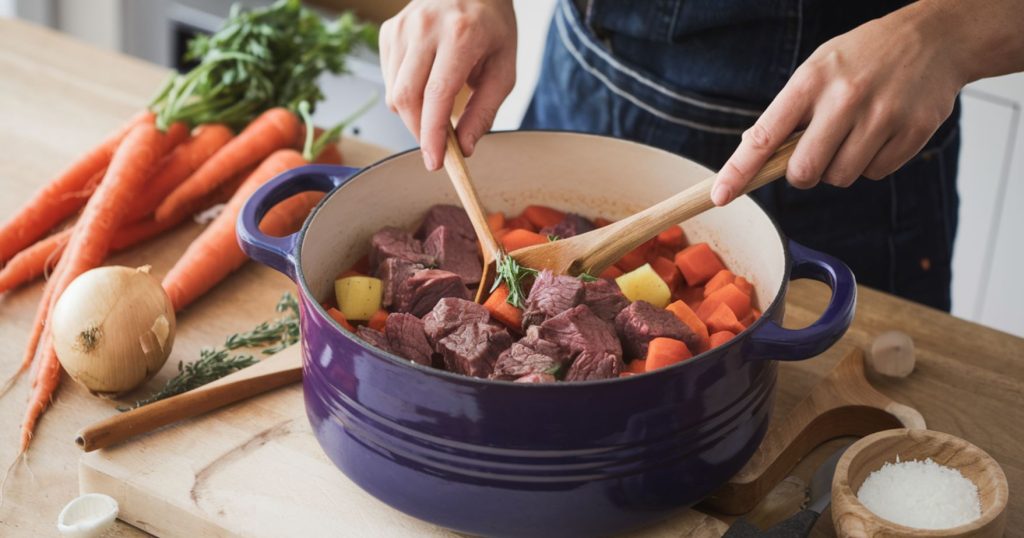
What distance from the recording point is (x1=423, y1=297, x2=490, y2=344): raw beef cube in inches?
59.5

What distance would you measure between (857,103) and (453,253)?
693 mm

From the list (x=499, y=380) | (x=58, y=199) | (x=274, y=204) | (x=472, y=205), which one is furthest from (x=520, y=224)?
(x=58, y=199)

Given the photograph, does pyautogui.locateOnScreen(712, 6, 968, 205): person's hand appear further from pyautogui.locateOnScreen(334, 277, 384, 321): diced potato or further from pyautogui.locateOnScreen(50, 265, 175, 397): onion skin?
pyautogui.locateOnScreen(50, 265, 175, 397): onion skin

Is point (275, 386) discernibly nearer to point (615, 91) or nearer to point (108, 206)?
point (108, 206)

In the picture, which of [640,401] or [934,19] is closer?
[640,401]

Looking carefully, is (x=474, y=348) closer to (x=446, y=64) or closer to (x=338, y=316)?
(x=338, y=316)

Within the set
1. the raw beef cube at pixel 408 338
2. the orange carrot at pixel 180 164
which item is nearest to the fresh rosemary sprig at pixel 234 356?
the raw beef cube at pixel 408 338

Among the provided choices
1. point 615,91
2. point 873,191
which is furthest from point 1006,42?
point 615,91

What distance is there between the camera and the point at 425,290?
1.63 meters

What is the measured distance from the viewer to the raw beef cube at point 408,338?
150 centimetres

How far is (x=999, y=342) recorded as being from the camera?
1.91 metres

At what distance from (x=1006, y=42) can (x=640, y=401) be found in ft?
2.69

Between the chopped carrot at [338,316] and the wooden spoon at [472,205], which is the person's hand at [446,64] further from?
the chopped carrot at [338,316]

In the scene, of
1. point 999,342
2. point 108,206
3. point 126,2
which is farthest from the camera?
point 126,2
